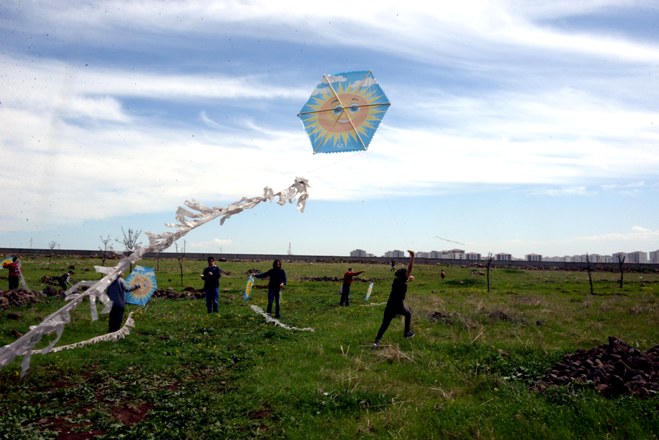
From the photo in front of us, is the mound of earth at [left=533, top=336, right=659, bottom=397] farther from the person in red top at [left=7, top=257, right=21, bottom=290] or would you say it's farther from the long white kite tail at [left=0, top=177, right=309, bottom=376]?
the person in red top at [left=7, top=257, right=21, bottom=290]

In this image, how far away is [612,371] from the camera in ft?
34.7

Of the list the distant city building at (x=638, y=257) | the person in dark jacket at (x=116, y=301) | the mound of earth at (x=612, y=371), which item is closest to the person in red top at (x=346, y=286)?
the person in dark jacket at (x=116, y=301)

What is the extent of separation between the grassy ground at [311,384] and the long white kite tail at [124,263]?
2572 mm

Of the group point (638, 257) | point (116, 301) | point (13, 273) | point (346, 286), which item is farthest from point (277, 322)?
point (638, 257)

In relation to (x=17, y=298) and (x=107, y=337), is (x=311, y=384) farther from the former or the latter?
(x=17, y=298)

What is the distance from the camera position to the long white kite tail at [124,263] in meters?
6.54

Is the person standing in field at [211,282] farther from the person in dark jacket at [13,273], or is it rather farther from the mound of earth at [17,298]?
the person in dark jacket at [13,273]

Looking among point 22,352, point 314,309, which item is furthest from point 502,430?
point 314,309

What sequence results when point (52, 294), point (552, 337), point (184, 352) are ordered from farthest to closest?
point (52, 294), point (552, 337), point (184, 352)

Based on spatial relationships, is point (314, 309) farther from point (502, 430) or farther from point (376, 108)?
point (502, 430)

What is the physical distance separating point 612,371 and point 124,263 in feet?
31.5

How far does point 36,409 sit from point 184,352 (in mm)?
4768

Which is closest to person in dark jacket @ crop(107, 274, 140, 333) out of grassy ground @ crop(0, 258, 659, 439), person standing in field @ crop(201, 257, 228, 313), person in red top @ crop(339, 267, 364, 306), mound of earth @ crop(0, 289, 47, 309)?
grassy ground @ crop(0, 258, 659, 439)

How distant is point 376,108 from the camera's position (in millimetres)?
12273
